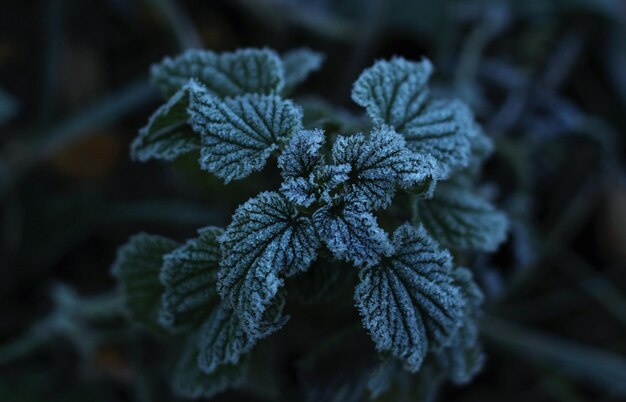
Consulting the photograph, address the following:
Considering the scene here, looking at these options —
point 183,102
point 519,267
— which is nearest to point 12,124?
point 183,102

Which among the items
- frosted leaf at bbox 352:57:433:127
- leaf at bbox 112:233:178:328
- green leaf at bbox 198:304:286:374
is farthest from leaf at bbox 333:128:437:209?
leaf at bbox 112:233:178:328

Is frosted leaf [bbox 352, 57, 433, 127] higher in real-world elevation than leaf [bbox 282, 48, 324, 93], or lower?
lower

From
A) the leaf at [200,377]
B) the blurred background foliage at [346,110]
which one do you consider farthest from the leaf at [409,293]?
the blurred background foliage at [346,110]

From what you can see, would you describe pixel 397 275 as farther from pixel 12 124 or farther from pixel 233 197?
pixel 12 124

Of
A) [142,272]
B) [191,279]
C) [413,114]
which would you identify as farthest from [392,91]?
[142,272]

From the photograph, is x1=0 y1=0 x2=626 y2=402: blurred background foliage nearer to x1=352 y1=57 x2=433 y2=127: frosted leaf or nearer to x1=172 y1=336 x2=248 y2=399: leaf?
x1=172 y1=336 x2=248 y2=399: leaf

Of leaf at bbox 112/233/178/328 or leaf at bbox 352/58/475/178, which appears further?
leaf at bbox 112/233/178/328

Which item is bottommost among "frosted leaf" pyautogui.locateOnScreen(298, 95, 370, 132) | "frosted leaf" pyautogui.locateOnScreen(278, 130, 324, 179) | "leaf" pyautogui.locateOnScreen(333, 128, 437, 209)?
"leaf" pyautogui.locateOnScreen(333, 128, 437, 209)
